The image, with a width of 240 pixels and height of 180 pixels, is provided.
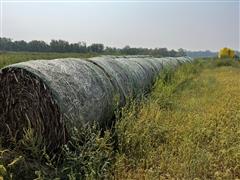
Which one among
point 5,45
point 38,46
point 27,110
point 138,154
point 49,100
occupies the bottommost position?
point 138,154

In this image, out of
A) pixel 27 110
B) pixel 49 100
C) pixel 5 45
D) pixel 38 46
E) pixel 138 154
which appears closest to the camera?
pixel 49 100

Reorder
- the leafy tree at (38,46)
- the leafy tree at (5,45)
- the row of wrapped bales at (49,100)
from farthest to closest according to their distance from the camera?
the leafy tree at (38,46), the leafy tree at (5,45), the row of wrapped bales at (49,100)

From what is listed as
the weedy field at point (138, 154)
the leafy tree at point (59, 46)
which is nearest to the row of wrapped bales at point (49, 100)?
the weedy field at point (138, 154)

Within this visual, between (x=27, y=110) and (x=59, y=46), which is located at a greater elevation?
(x=59, y=46)

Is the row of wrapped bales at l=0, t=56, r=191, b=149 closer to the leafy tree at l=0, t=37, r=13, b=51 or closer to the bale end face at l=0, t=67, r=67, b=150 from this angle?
the bale end face at l=0, t=67, r=67, b=150

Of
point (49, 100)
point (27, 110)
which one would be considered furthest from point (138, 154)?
point (27, 110)

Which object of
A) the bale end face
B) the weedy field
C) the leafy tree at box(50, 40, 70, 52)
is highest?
the leafy tree at box(50, 40, 70, 52)

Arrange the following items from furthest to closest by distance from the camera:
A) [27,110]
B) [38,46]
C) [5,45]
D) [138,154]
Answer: [38,46] < [5,45] < [138,154] < [27,110]

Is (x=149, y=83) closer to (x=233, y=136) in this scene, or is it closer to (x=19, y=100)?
(x=233, y=136)

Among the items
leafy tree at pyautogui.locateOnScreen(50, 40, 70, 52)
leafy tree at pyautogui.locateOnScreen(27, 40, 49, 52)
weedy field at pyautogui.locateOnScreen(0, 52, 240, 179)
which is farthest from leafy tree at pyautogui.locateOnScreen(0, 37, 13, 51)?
weedy field at pyautogui.locateOnScreen(0, 52, 240, 179)

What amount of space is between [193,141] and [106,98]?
1.35 m

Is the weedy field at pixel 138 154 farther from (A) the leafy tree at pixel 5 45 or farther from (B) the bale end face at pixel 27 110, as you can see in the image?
(A) the leafy tree at pixel 5 45

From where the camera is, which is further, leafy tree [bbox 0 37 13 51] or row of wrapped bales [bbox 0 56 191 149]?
leafy tree [bbox 0 37 13 51]

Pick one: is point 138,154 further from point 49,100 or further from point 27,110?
point 27,110
